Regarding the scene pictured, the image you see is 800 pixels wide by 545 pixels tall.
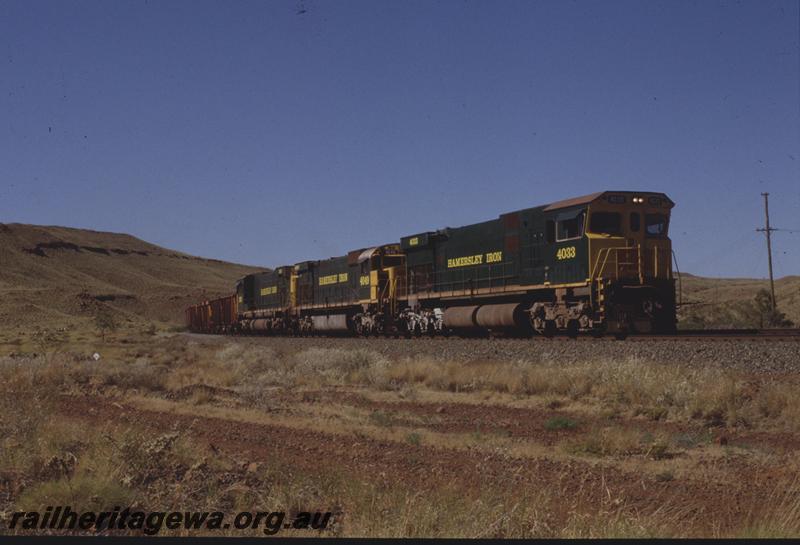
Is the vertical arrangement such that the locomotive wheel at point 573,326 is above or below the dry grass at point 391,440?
above

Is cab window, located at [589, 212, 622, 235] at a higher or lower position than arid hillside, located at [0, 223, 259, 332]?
lower

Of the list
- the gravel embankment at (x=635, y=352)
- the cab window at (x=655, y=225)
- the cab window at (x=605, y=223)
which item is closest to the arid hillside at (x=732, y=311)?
the cab window at (x=655, y=225)

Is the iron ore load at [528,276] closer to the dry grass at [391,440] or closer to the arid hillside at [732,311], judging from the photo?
the arid hillside at [732,311]

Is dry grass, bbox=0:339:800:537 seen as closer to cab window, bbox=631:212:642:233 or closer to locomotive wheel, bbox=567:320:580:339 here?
locomotive wheel, bbox=567:320:580:339

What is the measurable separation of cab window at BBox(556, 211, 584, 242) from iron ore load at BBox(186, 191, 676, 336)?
0.11 feet

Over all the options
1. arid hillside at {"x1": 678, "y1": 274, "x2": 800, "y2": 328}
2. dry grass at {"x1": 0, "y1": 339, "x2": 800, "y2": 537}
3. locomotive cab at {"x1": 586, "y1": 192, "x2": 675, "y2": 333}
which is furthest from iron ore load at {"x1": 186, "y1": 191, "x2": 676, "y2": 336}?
dry grass at {"x1": 0, "y1": 339, "x2": 800, "y2": 537}

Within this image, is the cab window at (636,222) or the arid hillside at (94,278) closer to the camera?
the cab window at (636,222)

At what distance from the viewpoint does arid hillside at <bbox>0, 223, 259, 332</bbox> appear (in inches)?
3878

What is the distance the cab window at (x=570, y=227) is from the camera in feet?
74.0

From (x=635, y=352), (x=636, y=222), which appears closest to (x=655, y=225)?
(x=636, y=222)

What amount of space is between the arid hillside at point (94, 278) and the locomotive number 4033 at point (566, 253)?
2635 inches

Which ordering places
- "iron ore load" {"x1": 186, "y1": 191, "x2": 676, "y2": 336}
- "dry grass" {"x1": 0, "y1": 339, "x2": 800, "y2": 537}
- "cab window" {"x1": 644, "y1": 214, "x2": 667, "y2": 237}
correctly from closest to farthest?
"dry grass" {"x1": 0, "y1": 339, "x2": 800, "y2": 537}, "iron ore load" {"x1": 186, "y1": 191, "x2": 676, "y2": 336}, "cab window" {"x1": 644, "y1": 214, "x2": 667, "y2": 237}

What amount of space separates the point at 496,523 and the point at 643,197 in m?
18.1

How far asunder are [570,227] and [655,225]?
2.37 m
